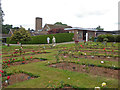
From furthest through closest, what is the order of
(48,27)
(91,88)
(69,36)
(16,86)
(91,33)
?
1. (48,27)
2. (91,33)
3. (69,36)
4. (16,86)
5. (91,88)

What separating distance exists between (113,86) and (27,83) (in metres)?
2.42

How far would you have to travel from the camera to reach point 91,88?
2953 mm

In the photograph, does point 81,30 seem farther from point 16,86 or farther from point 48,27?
point 16,86

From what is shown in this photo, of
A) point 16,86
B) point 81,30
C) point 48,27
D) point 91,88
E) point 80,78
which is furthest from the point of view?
point 48,27

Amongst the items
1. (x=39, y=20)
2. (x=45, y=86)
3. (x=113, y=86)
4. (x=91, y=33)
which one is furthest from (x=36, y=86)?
(x=39, y=20)

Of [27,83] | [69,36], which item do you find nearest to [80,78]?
[27,83]

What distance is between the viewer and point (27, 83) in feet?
11.0

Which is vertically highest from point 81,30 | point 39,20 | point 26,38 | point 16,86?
point 39,20

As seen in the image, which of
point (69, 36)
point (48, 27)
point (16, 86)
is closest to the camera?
point (16, 86)

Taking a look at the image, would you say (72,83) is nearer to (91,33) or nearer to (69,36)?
(69,36)

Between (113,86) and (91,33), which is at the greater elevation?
(91,33)

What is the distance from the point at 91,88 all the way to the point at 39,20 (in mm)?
45758

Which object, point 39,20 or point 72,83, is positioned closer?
point 72,83

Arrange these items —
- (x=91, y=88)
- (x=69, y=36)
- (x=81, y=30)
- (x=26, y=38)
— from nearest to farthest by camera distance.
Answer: (x=91, y=88) < (x=26, y=38) < (x=69, y=36) < (x=81, y=30)
